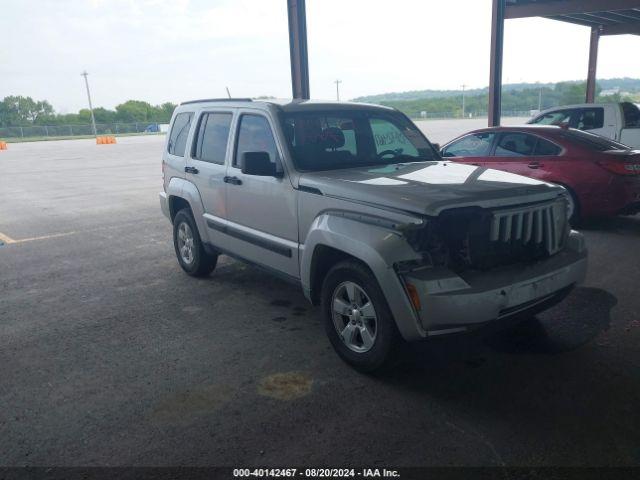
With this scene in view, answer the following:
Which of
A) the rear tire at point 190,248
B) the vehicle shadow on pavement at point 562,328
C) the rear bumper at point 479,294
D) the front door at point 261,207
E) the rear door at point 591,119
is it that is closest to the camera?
the rear bumper at point 479,294

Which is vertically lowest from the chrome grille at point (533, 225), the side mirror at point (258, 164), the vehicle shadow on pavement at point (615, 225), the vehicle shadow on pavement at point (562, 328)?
the vehicle shadow on pavement at point (615, 225)

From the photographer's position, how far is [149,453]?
9.78 feet

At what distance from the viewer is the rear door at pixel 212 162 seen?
17.4ft

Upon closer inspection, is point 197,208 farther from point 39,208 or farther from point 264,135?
point 39,208

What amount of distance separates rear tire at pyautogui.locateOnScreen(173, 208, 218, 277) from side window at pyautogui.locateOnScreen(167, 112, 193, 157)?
70 centimetres

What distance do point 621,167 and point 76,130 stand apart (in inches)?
2663

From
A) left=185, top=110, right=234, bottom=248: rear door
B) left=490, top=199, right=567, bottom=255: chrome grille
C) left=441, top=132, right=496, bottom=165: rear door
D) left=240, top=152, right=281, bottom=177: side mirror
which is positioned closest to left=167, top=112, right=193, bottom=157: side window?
left=185, top=110, right=234, bottom=248: rear door

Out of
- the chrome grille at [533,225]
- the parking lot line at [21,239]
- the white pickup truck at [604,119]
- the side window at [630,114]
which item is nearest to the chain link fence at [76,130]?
the parking lot line at [21,239]

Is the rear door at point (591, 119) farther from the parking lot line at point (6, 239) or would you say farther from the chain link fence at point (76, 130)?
the chain link fence at point (76, 130)

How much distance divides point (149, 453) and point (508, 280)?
238 centimetres

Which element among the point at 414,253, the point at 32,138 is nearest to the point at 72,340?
the point at 414,253

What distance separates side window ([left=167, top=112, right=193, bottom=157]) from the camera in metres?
6.10

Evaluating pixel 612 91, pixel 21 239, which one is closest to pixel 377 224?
pixel 21 239

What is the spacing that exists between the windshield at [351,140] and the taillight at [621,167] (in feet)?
11.5
